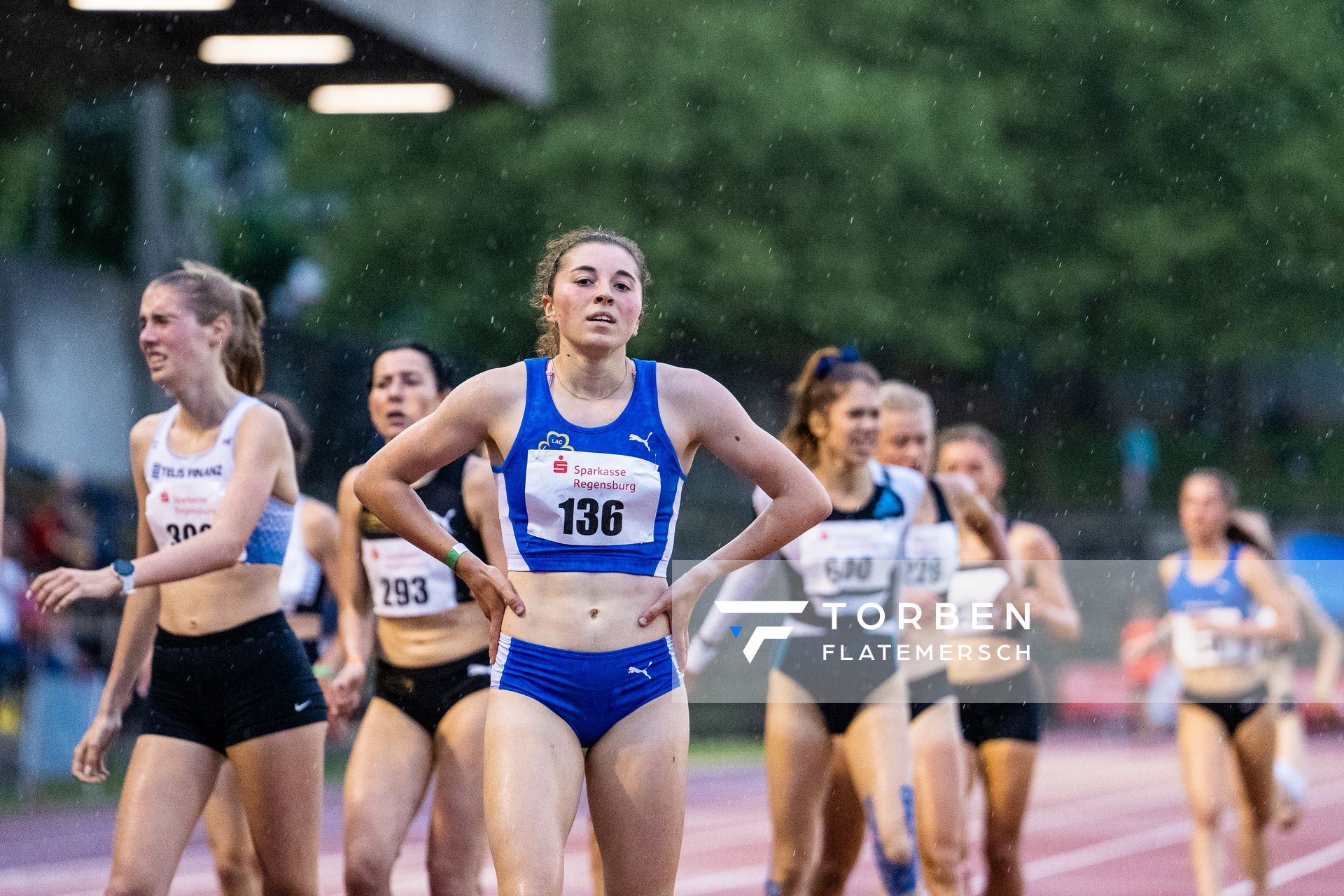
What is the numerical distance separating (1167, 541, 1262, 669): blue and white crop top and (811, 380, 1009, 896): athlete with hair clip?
1.64 meters

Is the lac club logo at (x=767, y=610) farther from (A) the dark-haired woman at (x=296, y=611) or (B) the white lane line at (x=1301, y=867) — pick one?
(B) the white lane line at (x=1301, y=867)

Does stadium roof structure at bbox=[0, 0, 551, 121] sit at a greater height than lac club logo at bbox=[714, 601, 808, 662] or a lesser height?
greater

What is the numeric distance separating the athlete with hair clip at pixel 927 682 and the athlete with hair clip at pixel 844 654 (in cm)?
14

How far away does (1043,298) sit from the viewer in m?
29.8

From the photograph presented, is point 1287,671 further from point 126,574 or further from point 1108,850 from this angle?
point 126,574

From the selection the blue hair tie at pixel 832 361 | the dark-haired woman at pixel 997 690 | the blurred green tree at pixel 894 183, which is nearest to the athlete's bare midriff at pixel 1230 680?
the dark-haired woman at pixel 997 690

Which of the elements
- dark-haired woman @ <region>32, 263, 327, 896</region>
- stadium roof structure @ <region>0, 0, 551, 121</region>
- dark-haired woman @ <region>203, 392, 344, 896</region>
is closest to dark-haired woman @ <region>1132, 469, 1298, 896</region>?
dark-haired woman @ <region>203, 392, 344, 896</region>

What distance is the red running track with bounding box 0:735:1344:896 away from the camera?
12023 millimetres

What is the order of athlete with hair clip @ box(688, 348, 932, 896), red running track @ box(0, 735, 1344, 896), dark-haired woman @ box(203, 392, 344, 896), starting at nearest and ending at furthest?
dark-haired woman @ box(203, 392, 344, 896) → athlete with hair clip @ box(688, 348, 932, 896) → red running track @ box(0, 735, 1344, 896)

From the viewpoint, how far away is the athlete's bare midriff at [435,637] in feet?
23.0

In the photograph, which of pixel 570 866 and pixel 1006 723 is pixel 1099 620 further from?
pixel 1006 723

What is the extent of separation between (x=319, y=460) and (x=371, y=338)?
3062mm

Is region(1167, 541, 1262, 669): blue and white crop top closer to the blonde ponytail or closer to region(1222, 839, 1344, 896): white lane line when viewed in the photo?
region(1222, 839, 1344, 896): white lane line

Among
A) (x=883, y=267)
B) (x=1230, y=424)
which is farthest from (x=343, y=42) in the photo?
(x=1230, y=424)
